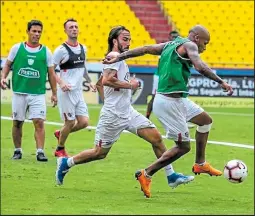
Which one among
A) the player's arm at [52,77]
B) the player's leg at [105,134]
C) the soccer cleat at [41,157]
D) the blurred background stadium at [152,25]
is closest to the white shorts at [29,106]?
the player's arm at [52,77]

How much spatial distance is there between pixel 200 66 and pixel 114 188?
2495mm

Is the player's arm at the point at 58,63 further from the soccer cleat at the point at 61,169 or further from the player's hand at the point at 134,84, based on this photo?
the player's hand at the point at 134,84

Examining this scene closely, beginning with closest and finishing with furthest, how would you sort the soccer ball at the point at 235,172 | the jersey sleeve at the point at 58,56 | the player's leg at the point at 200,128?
1. the soccer ball at the point at 235,172
2. the player's leg at the point at 200,128
3. the jersey sleeve at the point at 58,56

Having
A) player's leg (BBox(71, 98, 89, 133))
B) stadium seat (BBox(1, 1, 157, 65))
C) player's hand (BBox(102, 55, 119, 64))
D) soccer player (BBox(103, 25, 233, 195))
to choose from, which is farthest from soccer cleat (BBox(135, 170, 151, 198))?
stadium seat (BBox(1, 1, 157, 65))

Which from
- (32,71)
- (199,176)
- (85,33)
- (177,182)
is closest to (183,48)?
(177,182)

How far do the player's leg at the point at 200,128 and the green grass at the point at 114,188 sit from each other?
32cm

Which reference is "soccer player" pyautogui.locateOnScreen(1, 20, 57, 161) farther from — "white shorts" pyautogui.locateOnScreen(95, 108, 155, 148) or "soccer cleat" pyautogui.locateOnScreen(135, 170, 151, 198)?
"soccer cleat" pyautogui.locateOnScreen(135, 170, 151, 198)

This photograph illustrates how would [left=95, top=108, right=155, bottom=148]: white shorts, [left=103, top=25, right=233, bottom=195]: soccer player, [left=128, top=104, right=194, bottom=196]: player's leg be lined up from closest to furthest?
1. [left=103, top=25, right=233, bottom=195]: soccer player
2. [left=95, top=108, right=155, bottom=148]: white shorts
3. [left=128, top=104, right=194, bottom=196]: player's leg

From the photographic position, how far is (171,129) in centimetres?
1120

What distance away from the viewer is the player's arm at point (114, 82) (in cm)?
1109

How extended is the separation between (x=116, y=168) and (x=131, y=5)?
67.2 ft

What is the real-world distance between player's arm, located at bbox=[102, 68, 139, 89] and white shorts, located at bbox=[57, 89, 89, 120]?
3.58 m

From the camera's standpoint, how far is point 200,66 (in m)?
10.4

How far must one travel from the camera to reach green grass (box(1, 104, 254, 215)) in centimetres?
1009
